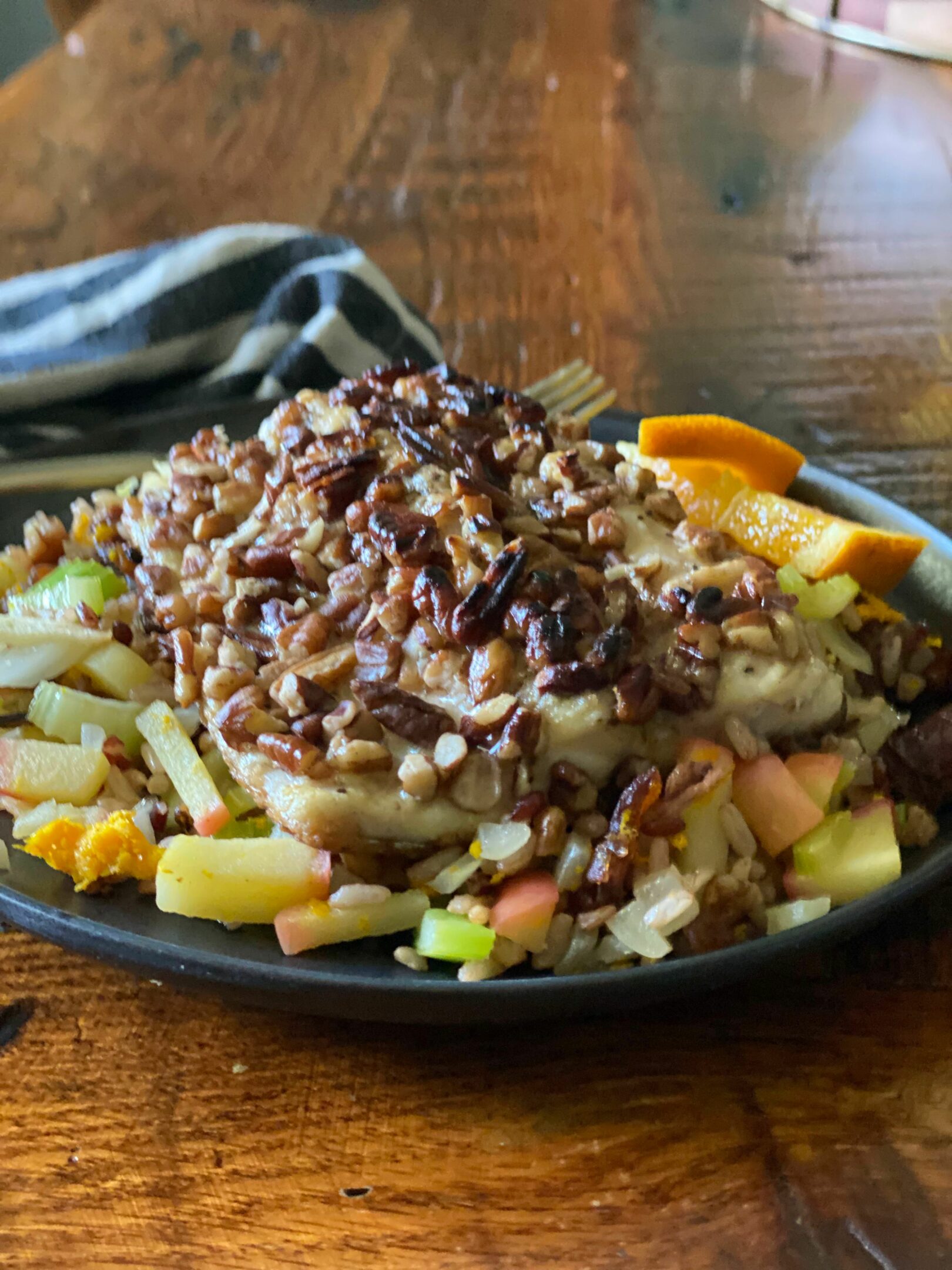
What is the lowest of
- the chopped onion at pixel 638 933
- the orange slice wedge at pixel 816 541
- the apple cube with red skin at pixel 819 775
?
the chopped onion at pixel 638 933

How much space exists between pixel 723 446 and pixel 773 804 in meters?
0.71

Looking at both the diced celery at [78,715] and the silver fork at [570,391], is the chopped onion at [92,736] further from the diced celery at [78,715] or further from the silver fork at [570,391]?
the silver fork at [570,391]

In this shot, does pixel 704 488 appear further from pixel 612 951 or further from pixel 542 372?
pixel 542 372

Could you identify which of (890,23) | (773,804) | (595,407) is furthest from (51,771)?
(890,23)

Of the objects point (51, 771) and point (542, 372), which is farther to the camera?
point (542, 372)

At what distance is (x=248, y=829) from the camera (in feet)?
4.81

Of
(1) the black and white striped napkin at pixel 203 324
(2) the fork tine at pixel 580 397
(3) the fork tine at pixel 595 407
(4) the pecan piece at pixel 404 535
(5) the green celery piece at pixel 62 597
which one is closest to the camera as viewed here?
(4) the pecan piece at pixel 404 535

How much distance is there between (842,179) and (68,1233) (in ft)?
12.5

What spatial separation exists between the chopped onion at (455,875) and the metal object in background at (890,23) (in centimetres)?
453

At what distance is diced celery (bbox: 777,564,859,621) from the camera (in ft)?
5.41

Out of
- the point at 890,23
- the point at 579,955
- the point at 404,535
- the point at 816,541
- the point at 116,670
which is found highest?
the point at 890,23

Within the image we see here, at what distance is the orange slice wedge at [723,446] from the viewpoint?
1848 millimetres

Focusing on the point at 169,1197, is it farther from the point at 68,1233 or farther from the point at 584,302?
the point at 584,302

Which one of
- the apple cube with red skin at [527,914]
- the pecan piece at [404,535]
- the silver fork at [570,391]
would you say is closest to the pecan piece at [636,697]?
the apple cube with red skin at [527,914]
